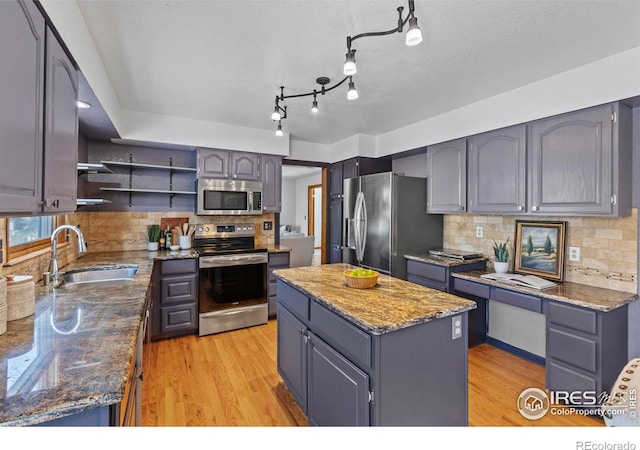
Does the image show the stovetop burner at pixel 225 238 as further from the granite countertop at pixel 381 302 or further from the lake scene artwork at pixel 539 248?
the lake scene artwork at pixel 539 248

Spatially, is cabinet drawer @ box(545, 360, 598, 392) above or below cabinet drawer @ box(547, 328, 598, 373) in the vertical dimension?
below

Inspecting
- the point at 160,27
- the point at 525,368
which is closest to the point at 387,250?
the point at 525,368

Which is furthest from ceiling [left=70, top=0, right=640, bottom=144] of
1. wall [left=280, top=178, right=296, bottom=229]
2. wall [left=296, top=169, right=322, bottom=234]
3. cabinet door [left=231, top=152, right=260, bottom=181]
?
wall [left=280, top=178, right=296, bottom=229]

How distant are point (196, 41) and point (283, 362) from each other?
229 centimetres

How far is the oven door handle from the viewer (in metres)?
3.35

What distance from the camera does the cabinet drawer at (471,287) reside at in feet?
8.73

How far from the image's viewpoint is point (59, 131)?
56.0 inches

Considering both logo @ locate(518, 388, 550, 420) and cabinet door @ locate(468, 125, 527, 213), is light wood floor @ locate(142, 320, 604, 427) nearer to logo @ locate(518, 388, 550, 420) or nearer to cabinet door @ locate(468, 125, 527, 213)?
logo @ locate(518, 388, 550, 420)

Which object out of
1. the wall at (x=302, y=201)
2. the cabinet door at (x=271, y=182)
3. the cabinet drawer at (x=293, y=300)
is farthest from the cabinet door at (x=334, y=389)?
the wall at (x=302, y=201)

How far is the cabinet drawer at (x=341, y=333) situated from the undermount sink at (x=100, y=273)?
155 cm

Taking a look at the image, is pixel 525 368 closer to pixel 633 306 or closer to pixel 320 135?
pixel 633 306

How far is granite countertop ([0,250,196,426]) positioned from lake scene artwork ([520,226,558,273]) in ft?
10.0

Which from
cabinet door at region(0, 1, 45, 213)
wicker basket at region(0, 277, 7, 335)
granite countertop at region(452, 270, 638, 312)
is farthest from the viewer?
granite countertop at region(452, 270, 638, 312)

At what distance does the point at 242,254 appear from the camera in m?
3.56
